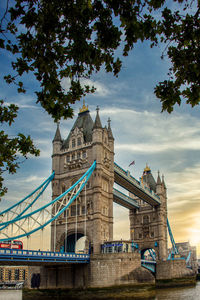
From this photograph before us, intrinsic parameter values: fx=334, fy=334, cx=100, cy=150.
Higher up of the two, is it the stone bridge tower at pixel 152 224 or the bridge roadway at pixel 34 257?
the stone bridge tower at pixel 152 224

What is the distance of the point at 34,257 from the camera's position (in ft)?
101

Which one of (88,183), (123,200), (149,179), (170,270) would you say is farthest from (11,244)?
(149,179)

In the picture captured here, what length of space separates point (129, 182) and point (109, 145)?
9731 millimetres

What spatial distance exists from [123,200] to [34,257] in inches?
1227

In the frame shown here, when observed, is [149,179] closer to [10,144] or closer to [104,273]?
[104,273]

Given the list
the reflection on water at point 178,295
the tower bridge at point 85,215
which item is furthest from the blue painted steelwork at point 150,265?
the reflection on water at point 178,295

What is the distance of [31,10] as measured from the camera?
731 cm

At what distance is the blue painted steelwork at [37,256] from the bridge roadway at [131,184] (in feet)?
54.5

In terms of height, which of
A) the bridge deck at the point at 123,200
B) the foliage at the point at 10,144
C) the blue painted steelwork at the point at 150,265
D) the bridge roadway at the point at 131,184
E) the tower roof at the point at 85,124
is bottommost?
the blue painted steelwork at the point at 150,265

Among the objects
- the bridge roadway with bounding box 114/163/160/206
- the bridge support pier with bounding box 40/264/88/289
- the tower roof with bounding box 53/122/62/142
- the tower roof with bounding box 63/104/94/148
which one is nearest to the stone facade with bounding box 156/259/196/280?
the bridge roadway with bounding box 114/163/160/206

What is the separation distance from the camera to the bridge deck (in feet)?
184

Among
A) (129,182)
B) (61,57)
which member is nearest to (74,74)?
(61,57)

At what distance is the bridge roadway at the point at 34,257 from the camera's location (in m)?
28.7

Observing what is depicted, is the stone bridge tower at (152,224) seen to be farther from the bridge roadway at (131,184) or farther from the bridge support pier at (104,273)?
the bridge support pier at (104,273)
